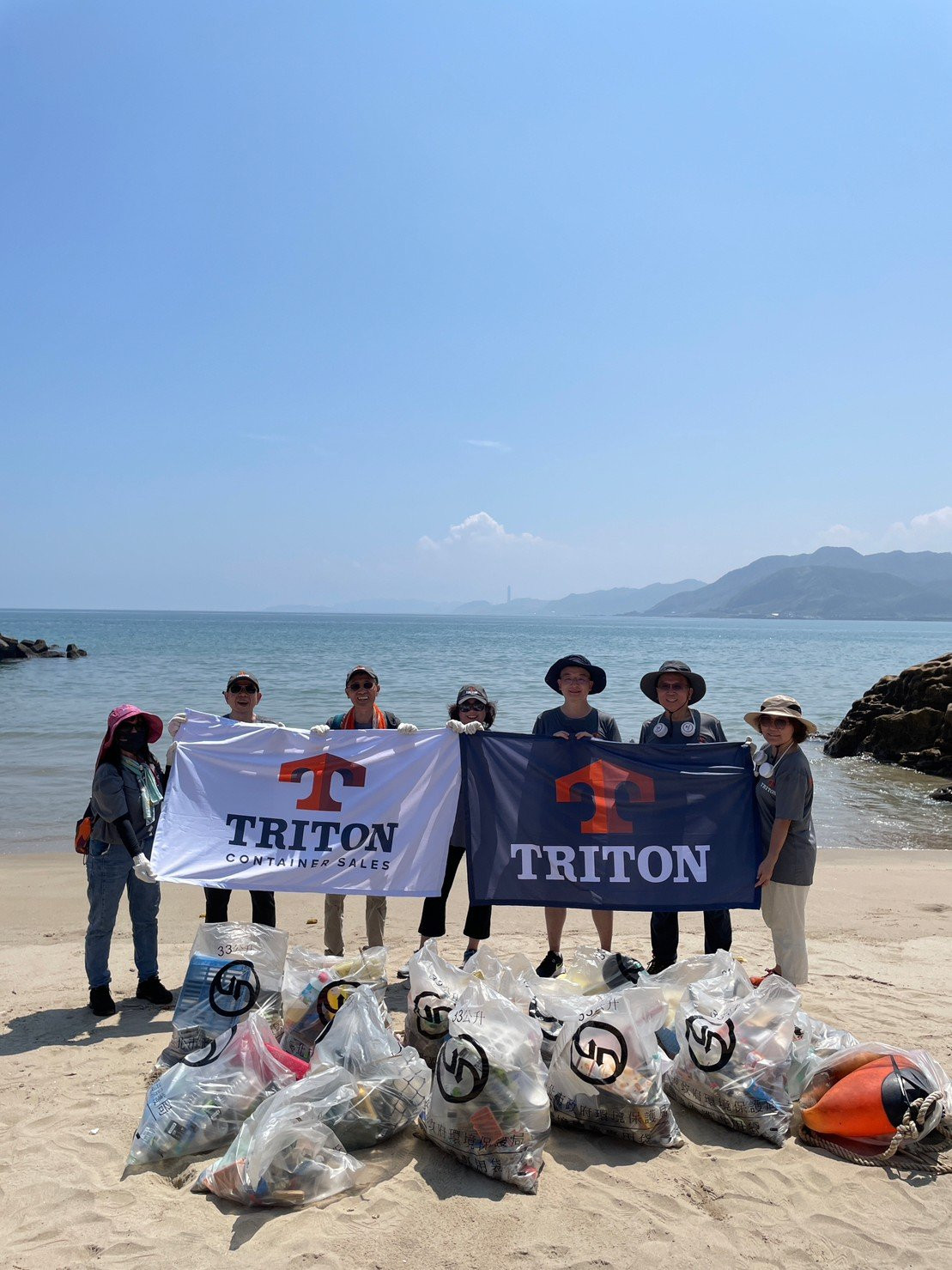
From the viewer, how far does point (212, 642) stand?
72.7 meters

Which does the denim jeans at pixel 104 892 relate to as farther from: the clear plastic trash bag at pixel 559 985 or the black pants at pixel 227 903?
the clear plastic trash bag at pixel 559 985

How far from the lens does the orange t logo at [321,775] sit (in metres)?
5.17

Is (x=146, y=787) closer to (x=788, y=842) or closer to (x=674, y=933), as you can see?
(x=674, y=933)

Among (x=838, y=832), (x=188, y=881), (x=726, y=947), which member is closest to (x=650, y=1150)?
→ (x=726, y=947)

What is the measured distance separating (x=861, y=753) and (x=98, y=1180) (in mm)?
18737

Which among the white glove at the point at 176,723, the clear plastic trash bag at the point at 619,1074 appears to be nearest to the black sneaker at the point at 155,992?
the white glove at the point at 176,723

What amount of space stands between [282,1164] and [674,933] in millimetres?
2812

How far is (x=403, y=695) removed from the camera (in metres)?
29.4

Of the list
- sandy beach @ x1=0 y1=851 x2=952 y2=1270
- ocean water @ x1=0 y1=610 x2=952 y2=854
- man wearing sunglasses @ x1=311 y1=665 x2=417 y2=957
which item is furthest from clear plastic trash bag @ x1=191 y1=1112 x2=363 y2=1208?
ocean water @ x1=0 y1=610 x2=952 y2=854

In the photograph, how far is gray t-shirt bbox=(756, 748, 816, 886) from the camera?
462 centimetres

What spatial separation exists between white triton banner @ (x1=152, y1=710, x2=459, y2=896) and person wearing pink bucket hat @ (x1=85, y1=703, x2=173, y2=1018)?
0.16m

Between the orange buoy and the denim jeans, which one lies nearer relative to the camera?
the orange buoy

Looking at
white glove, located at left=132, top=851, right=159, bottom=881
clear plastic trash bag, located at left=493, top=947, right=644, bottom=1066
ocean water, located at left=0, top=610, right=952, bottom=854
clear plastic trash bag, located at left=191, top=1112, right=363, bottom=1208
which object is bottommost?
ocean water, located at left=0, top=610, right=952, bottom=854

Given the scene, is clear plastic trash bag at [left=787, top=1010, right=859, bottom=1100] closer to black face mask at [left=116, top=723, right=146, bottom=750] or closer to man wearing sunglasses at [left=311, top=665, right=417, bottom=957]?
man wearing sunglasses at [left=311, top=665, right=417, bottom=957]
